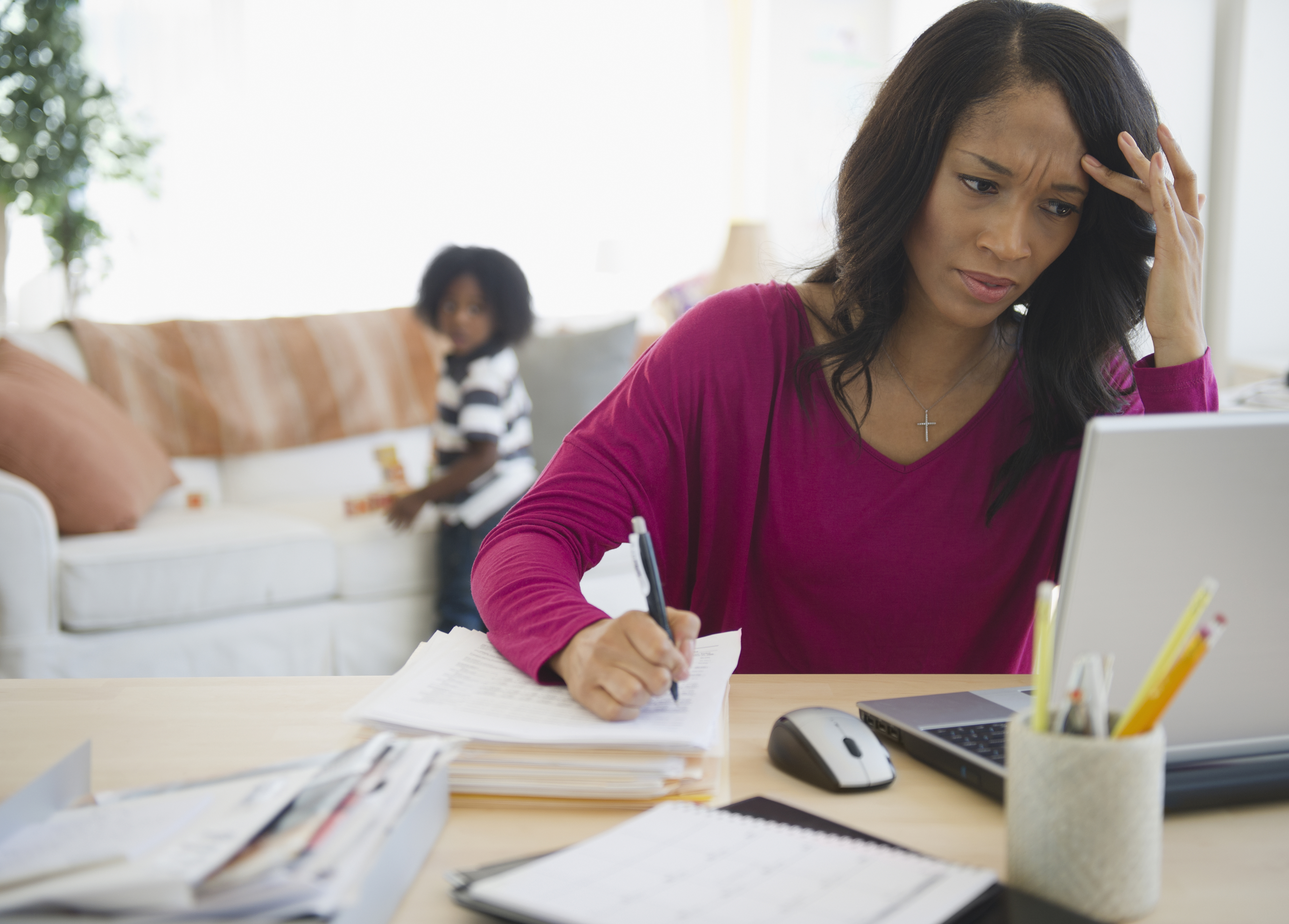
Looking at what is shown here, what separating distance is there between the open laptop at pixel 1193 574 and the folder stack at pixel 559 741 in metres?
0.19

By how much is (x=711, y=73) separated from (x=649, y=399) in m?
4.17

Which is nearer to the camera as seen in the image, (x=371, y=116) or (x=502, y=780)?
(x=502, y=780)

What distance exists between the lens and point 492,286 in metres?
2.68

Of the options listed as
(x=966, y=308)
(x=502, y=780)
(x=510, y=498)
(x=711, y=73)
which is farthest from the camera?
(x=711, y=73)

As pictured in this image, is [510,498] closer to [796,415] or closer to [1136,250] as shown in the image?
[796,415]

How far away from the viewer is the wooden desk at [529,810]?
585 mm

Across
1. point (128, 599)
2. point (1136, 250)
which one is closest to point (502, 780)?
point (1136, 250)

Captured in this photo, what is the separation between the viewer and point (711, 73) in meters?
4.93

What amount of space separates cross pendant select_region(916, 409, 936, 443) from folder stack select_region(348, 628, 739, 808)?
52cm

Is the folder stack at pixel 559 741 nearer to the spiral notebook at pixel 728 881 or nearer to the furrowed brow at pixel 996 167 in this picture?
the spiral notebook at pixel 728 881

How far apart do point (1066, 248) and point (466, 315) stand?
1.74 metres

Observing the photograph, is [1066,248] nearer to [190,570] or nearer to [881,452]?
[881,452]

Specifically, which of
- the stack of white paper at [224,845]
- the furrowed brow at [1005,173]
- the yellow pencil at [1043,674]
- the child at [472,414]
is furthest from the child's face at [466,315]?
the yellow pencil at [1043,674]

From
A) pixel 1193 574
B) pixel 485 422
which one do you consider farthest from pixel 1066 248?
pixel 485 422
